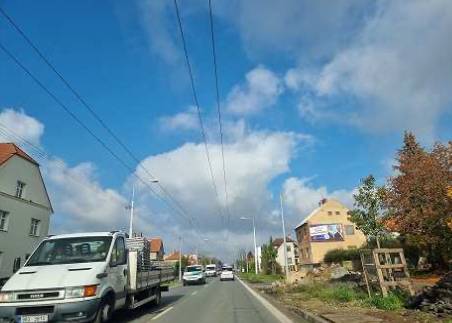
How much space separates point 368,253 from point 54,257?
1215 centimetres

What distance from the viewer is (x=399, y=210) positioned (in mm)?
32250

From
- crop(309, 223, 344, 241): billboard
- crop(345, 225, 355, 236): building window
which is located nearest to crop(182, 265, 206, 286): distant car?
crop(309, 223, 344, 241): billboard

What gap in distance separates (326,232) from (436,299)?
6896 cm

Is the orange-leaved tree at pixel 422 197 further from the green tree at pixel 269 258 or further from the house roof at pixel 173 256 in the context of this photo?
the house roof at pixel 173 256

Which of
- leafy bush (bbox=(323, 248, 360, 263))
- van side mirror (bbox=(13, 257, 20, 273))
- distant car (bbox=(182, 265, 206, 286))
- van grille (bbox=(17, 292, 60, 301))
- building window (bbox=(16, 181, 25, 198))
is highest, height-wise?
building window (bbox=(16, 181, 25, 198))

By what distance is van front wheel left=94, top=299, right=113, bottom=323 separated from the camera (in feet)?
33.8

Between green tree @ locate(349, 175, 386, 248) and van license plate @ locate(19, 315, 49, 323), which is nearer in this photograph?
van license plate @ locate(19, 315, 49, 323)

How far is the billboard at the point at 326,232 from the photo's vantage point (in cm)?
7888

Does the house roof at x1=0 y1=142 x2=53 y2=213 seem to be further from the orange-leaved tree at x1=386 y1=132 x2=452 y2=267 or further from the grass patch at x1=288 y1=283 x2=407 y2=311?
the orange-leaved tree at x1=386 y1=132 x2=452 y2=267

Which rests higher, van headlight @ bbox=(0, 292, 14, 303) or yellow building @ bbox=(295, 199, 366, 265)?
yellow building @ bbox=(295, 199, 366, 265)

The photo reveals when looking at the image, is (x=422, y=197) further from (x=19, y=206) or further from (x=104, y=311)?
(x=19, y=206)

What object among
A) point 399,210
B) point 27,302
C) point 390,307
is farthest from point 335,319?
point 399,210

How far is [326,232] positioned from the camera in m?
79.2

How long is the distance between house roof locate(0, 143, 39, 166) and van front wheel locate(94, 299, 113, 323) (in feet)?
84.5
